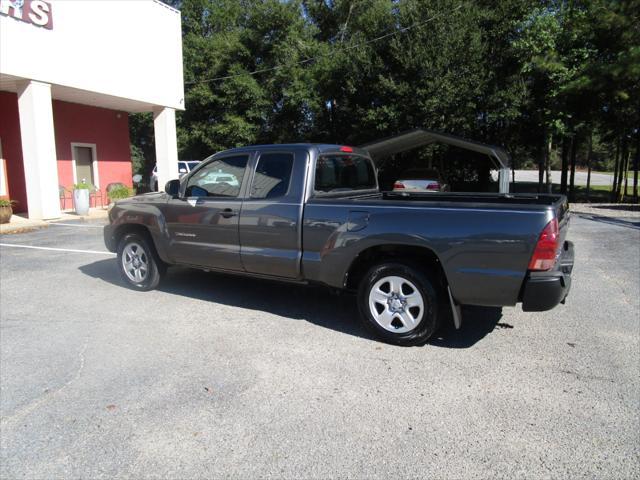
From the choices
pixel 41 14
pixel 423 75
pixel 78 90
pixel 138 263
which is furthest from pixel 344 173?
pixel 423 75

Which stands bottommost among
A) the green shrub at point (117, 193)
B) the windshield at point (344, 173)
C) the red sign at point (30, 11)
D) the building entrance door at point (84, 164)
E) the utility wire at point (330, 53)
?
the green shrub at point (117, 193)

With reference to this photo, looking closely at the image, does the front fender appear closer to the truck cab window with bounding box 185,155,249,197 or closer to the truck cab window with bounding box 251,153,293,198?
the truck cab window with bounding box 185,155,249,197

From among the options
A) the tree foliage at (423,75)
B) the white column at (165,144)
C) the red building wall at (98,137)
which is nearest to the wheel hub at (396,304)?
the tree foliage at (423,75)

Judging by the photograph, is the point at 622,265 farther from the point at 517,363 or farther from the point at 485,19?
the point at 485,19

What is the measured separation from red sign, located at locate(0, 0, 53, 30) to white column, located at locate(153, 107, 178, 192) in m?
5.26

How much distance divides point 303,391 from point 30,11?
1363 centimetres

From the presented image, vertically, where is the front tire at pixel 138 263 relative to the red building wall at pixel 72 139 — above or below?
below

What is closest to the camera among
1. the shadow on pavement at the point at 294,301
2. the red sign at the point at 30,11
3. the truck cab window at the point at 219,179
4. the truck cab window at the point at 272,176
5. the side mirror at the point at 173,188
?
the shadow on pavement at the point at 294,301

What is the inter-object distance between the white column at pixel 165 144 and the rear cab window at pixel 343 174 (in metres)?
13.7

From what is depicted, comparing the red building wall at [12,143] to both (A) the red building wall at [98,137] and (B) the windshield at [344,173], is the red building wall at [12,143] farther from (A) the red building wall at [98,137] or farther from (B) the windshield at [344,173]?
(B) the windshield at [344,173]

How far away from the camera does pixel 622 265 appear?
7703 millimetres

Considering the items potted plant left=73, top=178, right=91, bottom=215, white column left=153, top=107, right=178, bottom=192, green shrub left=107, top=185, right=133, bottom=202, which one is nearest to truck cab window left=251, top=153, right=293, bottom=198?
potted plant left=73, top=178, right=91, bottom=215

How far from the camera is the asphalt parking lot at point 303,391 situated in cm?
Answer: 277

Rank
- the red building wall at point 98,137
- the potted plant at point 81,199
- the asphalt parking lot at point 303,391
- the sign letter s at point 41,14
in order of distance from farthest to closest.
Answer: the red building wall at point 98,137 < the potted plant at point 81,199 < the sign letter s at point 41,14 < the asphalt parking lot at point 303,391
